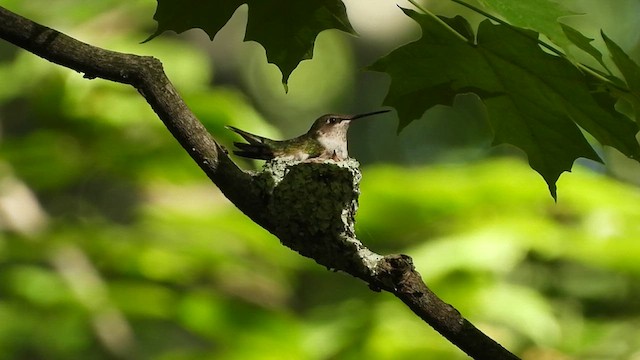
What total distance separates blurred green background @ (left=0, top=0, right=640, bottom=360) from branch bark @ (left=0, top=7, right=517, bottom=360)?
168 centimetres

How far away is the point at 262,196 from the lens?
6.08ft

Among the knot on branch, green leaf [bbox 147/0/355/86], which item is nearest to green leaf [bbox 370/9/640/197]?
green leaf [bbox 147/0/355/86]

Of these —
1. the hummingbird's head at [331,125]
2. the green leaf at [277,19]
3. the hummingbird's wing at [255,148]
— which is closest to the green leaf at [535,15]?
the green leaf at [277,19]

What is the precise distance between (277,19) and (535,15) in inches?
21.0

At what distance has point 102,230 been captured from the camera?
4344 mm

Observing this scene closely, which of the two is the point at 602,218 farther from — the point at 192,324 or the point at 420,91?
the point at 420,91

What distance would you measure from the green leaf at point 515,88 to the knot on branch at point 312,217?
1.09ft

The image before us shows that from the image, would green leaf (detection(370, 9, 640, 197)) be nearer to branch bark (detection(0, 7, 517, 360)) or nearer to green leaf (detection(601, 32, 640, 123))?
green leaf (detection(601, 32, 640, 123))

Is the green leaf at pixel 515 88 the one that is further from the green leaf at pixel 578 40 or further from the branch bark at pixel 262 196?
the branch bark at pixel 262 196

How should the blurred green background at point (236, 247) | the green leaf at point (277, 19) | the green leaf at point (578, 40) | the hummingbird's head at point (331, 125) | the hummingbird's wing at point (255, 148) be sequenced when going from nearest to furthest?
the green leaf at point (578, 40)
the green leaf at point (277, 19)
the hummingbird's wing at point (255, 148)
the hummingbird's head at point (331, 125)
the blurred green background at point (236, 247)

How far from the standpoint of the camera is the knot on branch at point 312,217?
190 cm

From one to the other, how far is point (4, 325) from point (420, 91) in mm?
3105

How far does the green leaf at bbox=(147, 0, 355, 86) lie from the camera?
6.05 feet

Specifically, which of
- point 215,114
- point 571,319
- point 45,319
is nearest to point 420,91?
Answer: point 215,114
